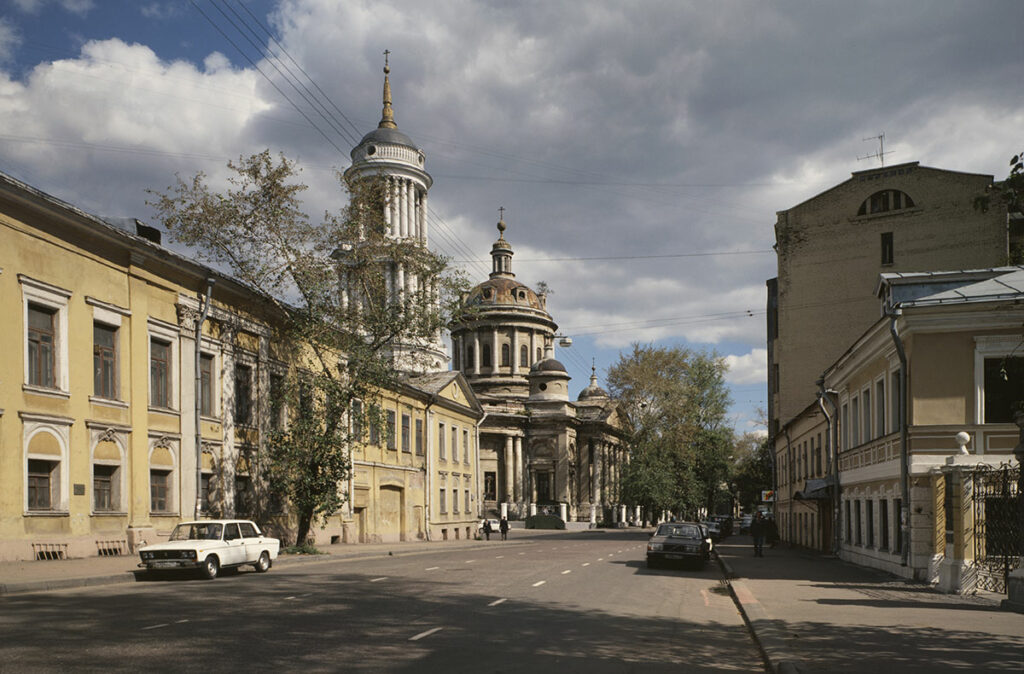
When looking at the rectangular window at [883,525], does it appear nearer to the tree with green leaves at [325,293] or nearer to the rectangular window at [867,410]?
the rectangular window at [867,410]

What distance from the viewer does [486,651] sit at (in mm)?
10492

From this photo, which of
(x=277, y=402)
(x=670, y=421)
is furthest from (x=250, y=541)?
(x=670, y=421)

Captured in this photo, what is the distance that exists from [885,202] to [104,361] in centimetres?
3363

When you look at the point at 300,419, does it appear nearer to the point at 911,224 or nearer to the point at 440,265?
the point at 440,265

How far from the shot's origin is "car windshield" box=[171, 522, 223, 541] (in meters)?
20.7

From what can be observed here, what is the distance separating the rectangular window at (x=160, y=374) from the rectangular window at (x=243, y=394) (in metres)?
3.86

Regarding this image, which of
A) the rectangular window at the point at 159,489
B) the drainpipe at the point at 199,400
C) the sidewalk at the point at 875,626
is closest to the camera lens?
the sidewalk at the point at 875,626

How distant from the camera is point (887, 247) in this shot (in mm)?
42000

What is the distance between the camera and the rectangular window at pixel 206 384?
98.2ft

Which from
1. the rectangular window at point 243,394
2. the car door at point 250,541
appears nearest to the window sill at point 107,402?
the car door at point 250,541

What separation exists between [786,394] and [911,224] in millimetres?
9979

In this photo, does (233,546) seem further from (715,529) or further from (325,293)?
(715,529)

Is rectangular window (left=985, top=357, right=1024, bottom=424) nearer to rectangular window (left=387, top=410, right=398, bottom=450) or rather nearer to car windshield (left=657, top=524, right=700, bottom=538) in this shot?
car windshield (left=657, top=524, right=700, bottom=538)

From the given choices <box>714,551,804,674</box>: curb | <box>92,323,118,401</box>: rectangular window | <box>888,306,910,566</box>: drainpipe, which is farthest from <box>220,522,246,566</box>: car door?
<box>888,306,910,566</box>: drainpipe
